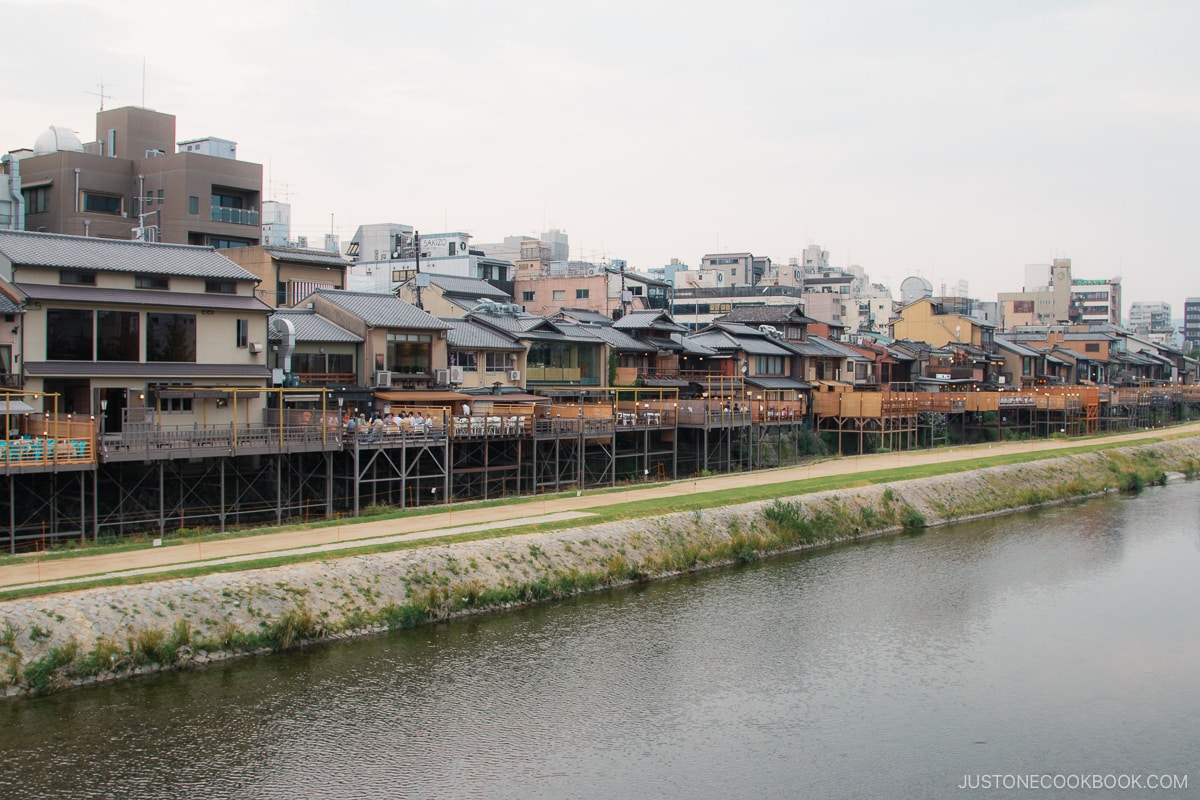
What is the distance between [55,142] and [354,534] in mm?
40767

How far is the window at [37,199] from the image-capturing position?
200 ft

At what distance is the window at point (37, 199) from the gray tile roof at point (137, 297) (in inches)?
1051

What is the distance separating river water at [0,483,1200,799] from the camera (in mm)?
21297

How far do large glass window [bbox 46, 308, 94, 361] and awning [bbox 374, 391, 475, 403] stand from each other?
1245 centimetres

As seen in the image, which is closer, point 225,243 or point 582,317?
point 225,243

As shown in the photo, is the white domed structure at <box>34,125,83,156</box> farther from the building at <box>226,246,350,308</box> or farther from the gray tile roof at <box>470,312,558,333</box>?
the gray tile roof at <box>470,312,558,333</box>

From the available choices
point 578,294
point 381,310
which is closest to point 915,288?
point 578,294

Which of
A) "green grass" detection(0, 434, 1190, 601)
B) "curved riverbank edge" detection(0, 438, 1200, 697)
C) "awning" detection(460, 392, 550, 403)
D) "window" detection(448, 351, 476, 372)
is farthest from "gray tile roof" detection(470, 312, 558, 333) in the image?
"curved riverbank edge" detection(0, 438, 1200, 697)

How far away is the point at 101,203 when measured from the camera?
61375 mm

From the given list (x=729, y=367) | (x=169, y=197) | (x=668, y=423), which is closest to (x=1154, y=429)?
(x=729, y=367)

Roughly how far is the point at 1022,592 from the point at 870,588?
210 inches

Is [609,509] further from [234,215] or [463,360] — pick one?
[234,215]

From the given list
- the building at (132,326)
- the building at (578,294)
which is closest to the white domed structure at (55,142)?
the building at (132,326)

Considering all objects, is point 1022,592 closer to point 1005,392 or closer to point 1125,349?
point 1005,392
